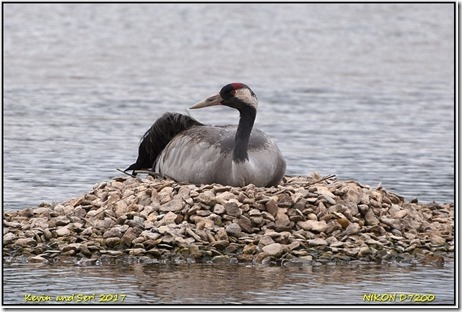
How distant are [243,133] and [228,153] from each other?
0.93ft

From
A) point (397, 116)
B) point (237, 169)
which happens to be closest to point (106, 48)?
point (397, 116)

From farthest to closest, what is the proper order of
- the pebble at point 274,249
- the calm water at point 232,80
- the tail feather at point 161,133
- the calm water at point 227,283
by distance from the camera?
1. the calm water at point 232,80
2. the tail feather at point 161,133
3. the pebble at point 274,249
4. the calm water at point 227,283

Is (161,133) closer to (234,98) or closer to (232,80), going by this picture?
(234,98)

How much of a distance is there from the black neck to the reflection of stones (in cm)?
46

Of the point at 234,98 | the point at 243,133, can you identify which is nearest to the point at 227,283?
the point at 243,133

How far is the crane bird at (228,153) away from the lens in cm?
1384

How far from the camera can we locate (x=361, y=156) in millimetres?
19172

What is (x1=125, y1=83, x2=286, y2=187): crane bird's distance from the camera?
1384cm

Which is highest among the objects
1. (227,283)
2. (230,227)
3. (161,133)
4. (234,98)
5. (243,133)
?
(234,98)

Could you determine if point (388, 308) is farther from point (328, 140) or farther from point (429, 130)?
point (429, 130)

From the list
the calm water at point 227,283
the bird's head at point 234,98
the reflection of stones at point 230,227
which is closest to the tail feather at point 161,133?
the bird's head at point 234,98

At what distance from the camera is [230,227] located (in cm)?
1276

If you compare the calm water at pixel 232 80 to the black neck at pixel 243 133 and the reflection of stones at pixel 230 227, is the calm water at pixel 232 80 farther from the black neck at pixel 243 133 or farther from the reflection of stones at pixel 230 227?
the black neck at pixel 243 133

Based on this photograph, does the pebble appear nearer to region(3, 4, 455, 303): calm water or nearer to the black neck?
region(3, 4, 455, 303): calm water
